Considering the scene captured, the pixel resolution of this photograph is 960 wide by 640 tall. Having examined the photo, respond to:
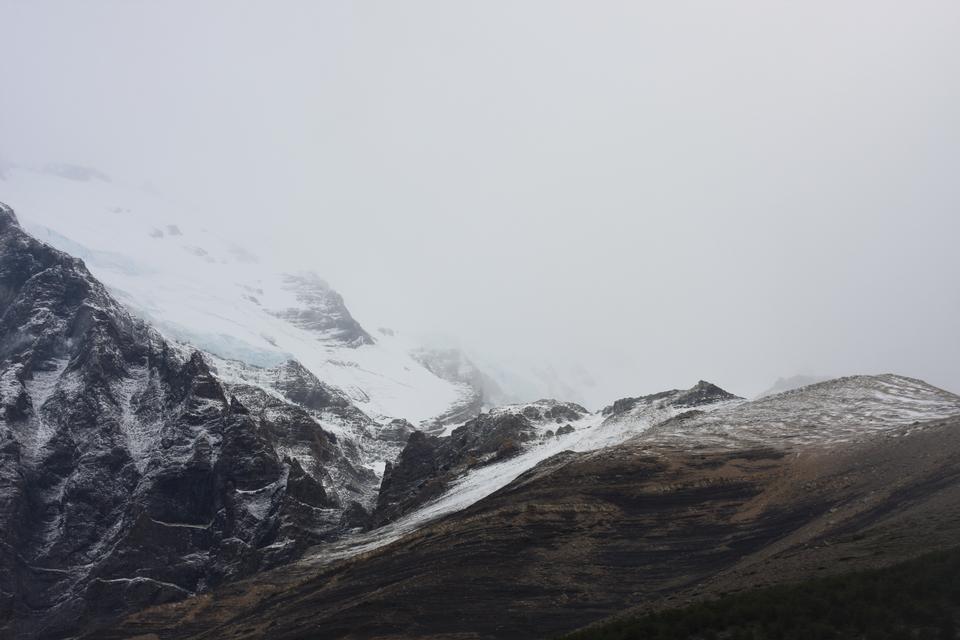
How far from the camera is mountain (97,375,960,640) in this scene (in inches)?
1622

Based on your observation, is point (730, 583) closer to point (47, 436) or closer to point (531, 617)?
point (531, 617)

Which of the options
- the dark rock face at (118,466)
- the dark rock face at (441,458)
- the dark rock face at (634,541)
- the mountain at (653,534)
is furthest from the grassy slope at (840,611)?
the dark rock face at (118,466)

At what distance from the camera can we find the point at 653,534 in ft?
172

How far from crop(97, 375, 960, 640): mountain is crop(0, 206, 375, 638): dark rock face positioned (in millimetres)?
25069

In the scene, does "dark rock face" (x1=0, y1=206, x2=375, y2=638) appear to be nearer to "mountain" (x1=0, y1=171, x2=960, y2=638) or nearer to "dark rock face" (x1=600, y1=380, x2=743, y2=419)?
"mountain" (x1=0, y1=171, x2=960, y2=638)

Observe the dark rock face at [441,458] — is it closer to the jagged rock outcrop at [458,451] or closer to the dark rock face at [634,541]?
the jagged rock outcrop at [458,451]

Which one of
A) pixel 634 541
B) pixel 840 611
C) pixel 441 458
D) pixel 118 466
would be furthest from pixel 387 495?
pixel 840 611

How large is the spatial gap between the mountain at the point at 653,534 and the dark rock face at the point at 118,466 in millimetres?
25069

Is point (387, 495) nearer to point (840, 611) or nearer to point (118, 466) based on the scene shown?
point (118, 466)

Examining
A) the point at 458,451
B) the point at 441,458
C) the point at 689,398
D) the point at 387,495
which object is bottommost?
Result: the point at 387,495

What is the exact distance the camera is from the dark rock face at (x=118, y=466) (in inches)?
3920

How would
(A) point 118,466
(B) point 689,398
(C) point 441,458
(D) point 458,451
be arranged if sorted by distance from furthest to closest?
(C) point 441,458 → (D) point 458,451 → (A) point 118,466 → (B) point 689,398

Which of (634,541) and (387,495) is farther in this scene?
(387,495)

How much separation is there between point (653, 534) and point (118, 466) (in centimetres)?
9785
